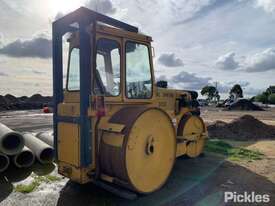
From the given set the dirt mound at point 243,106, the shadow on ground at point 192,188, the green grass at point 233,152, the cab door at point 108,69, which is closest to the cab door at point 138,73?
the cab door at point 108,69

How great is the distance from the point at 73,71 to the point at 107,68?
71cm

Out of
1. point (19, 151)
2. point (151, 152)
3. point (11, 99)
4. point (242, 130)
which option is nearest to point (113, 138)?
point (151, 152)

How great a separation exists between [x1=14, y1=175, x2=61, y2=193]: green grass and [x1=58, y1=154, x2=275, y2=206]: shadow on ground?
56 cm

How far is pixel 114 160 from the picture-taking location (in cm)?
399

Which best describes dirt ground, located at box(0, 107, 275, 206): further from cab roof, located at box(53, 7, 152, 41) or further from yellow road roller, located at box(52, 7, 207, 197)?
cab roof, located at box(53, 7, 152, 41)

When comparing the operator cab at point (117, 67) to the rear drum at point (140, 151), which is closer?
the rear drum at point (140, 151)

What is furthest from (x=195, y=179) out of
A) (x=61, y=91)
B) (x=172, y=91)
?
(x=61, y=91)

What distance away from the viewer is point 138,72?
496cm

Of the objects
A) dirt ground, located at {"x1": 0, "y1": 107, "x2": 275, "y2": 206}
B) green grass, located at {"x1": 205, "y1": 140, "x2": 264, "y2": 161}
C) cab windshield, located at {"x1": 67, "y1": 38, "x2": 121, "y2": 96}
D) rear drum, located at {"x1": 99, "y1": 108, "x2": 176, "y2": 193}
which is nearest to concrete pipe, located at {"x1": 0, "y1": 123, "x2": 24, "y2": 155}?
dirt ground, located at {"x1": 0, "y1": 107, "x2": 275, "y2": 206}

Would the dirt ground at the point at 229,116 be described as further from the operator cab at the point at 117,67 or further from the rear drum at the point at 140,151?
the rear drum at the point at 140,151

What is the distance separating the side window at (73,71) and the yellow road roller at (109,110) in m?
0.02

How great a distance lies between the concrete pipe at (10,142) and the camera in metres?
5.66

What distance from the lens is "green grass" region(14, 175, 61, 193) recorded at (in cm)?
486

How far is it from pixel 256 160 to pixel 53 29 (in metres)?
5.95
